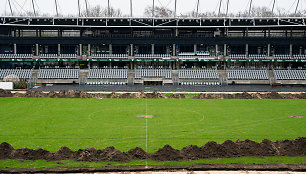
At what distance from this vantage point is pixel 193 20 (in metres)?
70.6

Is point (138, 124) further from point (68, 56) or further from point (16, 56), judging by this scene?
point (16, 56)

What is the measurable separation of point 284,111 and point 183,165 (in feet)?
71.2

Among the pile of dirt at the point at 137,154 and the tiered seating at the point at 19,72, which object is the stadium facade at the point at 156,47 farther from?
the pile of dirt at the point at 137,154

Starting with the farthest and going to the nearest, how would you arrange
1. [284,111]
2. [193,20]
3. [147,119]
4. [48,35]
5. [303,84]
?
[48,35] → [193,20] → [303,84] → [284,111] → [147,119]

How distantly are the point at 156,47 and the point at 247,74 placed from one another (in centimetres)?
2292

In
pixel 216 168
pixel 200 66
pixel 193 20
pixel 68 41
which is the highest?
pixel 193 20

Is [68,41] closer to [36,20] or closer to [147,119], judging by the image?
[36,20]

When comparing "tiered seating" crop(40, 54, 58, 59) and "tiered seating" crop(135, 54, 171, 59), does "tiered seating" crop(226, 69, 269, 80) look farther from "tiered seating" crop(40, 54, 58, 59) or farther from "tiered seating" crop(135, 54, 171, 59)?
"tiered seating" crop(40, 54, 58, 59)

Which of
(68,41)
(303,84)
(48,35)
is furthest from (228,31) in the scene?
(48,35)

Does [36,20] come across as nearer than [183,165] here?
No

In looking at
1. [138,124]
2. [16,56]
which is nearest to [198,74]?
[16,56]

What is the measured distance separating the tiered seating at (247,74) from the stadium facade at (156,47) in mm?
214

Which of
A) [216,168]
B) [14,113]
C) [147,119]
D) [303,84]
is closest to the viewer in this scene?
[216,168]

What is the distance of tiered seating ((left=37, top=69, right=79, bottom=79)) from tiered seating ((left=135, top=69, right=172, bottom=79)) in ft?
44.8
